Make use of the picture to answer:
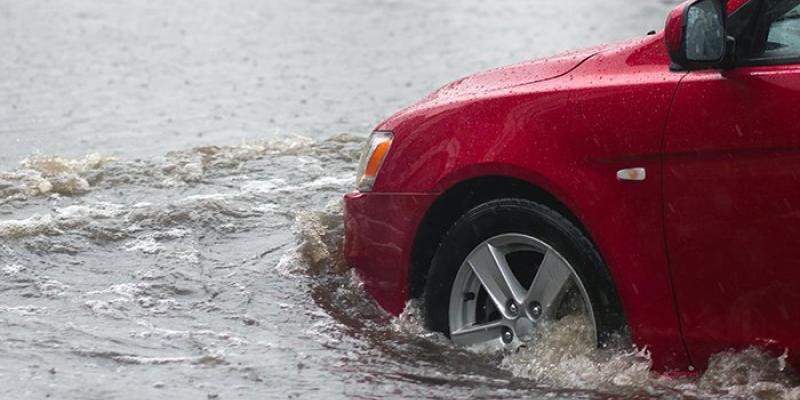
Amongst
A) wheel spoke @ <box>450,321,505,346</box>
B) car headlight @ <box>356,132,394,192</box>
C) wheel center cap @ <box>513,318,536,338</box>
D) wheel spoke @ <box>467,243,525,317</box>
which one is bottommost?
wheel spoke @ <box>450,321,505,346</box>

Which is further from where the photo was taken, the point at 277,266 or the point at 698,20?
the point at 277,266

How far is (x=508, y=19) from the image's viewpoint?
19.4m

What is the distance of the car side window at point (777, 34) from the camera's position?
5.25m

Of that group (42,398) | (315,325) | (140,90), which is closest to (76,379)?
(42,398)

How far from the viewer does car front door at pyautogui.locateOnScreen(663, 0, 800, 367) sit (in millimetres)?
5094

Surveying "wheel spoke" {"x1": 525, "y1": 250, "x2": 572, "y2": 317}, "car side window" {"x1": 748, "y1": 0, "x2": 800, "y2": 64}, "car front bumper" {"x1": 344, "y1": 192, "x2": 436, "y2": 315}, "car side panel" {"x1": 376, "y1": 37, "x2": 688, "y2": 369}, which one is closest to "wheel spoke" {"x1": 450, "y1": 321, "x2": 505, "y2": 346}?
"wheel spoke" {"x1": 525, "y1": 250, "x2": 572, "y2": 317}

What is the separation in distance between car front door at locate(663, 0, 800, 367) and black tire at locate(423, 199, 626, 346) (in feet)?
1.04

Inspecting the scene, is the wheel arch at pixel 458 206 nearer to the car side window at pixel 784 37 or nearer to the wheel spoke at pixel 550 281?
the wheel spoke at pixel 550 281

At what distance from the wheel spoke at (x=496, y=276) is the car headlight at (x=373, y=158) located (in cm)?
72

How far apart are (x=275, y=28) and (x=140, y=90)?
433 centimetres

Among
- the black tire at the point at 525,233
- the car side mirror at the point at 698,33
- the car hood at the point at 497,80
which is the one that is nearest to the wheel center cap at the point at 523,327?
the black tire at the point at 525,233

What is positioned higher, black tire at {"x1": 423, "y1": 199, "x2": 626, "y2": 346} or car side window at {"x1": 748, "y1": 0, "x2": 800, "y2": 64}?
car side window at {"x1": 748, "y1": 0, "x2": 800, "y2": 64}

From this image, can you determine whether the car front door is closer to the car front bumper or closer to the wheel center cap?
the wheel center cap

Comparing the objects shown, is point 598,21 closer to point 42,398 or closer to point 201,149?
point 201,149
